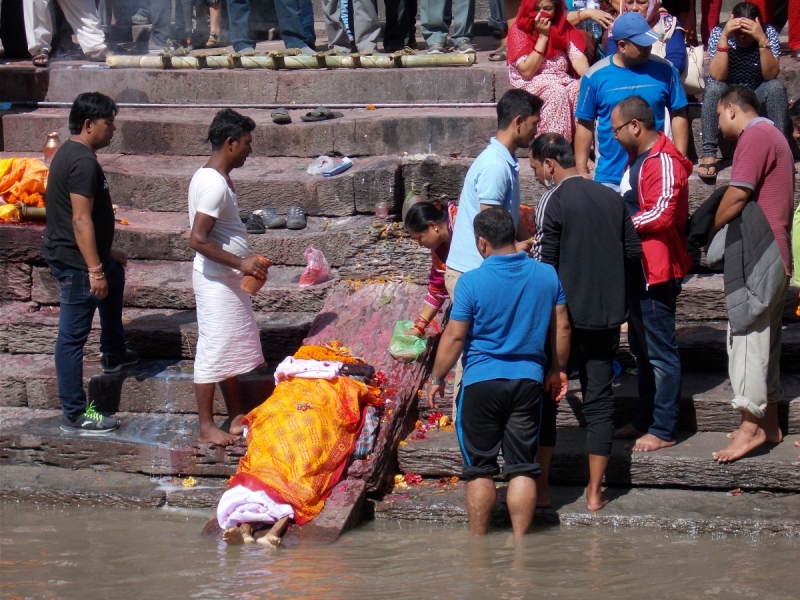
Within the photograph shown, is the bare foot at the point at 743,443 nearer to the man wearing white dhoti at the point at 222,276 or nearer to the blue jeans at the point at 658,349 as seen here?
the blue jeans at the point at 658,349

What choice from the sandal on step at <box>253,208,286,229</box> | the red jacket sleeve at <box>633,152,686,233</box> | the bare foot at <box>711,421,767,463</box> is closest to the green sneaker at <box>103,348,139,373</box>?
the sandal on step at <box>253,208,286,229</box>

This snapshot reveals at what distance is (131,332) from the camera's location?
6.82m

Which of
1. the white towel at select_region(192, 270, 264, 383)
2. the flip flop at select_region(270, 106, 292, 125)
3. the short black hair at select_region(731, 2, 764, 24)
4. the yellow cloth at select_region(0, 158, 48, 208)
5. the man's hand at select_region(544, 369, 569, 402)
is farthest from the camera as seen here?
the flip flop at select_region(270, 106, 292, 125)

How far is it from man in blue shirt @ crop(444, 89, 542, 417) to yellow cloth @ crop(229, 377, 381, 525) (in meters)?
0.72

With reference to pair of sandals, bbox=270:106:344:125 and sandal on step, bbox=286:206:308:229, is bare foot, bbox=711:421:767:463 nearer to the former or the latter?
sandal on step, bbox=286:206:308:229

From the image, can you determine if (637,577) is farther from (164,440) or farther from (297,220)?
(297,220)

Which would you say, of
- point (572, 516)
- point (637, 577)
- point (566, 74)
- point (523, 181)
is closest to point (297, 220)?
point (523, 181)

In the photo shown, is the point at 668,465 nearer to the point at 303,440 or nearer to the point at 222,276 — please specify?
the point at 303,440

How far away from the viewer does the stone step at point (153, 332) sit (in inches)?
263

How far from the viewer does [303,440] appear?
5355 millimetres

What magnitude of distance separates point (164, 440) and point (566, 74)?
151 inches

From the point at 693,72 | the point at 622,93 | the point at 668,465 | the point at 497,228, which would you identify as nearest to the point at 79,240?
the point at 497,228

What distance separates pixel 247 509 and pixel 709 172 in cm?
413

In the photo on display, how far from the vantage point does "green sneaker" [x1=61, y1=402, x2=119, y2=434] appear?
6.10 metres
